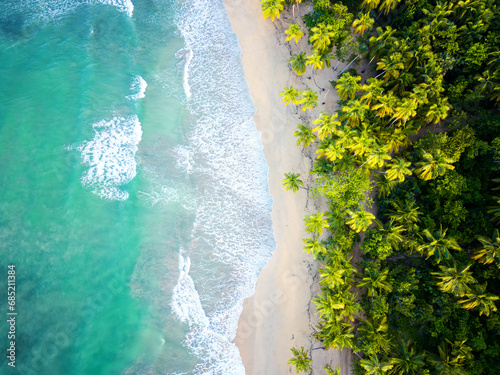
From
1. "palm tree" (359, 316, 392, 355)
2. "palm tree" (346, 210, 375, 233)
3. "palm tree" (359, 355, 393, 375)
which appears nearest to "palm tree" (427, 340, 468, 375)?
"palm tree" (359, 316, 392, 355)

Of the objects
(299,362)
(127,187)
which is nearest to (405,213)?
(299,362)

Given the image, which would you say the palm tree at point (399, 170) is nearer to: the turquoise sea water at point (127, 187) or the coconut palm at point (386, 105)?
the coconut palm at point (386, 105)

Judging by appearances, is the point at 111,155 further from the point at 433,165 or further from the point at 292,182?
the point at 433,165

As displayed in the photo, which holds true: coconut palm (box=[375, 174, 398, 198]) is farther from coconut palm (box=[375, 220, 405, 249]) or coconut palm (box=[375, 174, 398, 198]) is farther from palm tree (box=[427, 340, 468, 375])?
palm tree (box=[427, 340, 468, 375])

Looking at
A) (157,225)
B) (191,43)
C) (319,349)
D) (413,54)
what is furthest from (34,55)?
(319,349)

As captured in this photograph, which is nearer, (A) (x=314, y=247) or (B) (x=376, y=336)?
(B) (x=376, y=336)

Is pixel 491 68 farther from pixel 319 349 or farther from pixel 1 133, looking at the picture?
pixel 1 133
